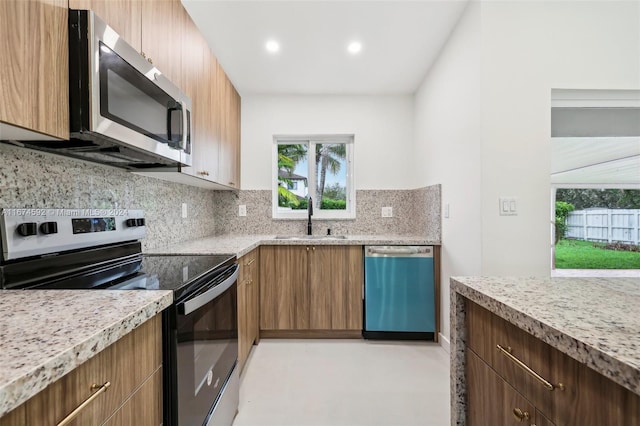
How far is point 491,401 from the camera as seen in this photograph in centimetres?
86

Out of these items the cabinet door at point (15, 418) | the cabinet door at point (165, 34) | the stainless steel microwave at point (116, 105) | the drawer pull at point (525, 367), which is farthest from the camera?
the cabinet door at point (165, 34)

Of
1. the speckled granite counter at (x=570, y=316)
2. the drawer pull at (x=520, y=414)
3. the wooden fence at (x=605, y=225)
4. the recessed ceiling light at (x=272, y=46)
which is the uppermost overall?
the recessed ceiling light at (x=272, y=46)

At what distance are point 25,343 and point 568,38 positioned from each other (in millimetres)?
2702

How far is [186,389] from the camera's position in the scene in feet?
3.05

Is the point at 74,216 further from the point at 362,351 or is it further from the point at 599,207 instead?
the point at 599,207

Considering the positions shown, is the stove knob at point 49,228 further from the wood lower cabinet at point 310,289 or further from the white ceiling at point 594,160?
Answer: the white ceiling at point 594,160

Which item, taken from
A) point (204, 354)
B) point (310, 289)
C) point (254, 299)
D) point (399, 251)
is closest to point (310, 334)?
point (310, 289)

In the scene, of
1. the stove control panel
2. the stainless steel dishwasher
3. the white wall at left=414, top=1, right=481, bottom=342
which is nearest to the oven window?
the stove control panel

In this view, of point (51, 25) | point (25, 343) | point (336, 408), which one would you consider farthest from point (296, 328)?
point (51, 25)

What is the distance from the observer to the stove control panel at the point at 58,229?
92 cm

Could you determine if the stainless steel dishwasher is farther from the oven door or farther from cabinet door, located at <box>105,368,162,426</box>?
cabinet door, located at <box>105,368,162,426</box>

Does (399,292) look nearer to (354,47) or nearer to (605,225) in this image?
(605,225)

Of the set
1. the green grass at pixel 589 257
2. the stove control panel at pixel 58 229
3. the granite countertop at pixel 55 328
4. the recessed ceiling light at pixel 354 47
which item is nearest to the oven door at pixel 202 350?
the granite countertop at pixel 55 328

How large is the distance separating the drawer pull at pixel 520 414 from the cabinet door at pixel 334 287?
1776 mm
